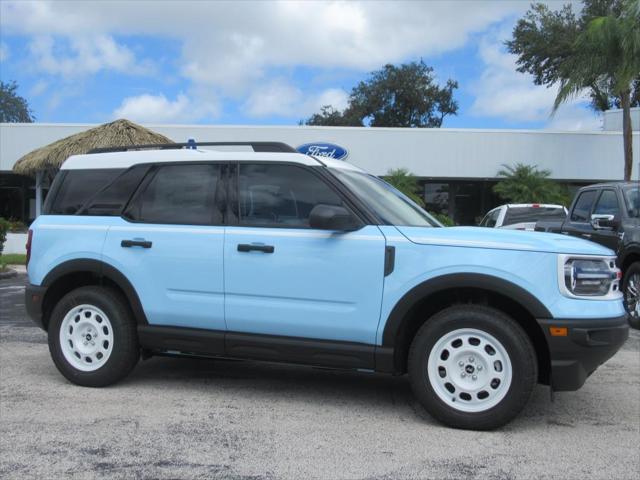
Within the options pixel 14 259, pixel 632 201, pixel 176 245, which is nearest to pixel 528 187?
pixel 632 201

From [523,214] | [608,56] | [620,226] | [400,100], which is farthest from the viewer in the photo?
[400,100]

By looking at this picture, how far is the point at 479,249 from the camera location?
4.17 metres

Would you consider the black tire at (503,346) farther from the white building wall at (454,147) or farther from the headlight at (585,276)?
the white building wall at (454,147)

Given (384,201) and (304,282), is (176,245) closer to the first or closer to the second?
(304,282)

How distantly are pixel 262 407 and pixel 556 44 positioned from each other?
3332 cm

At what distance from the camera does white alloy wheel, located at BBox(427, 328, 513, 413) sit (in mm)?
4125

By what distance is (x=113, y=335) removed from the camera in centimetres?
504

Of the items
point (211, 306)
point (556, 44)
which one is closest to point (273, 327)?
point (211, 306)

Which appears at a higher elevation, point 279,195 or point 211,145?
Result: point 211,145

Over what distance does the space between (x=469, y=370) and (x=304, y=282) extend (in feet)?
4.16

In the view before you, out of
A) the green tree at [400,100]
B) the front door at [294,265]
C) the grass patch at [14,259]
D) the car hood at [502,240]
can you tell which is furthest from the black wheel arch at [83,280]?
the green tree at [400,100]

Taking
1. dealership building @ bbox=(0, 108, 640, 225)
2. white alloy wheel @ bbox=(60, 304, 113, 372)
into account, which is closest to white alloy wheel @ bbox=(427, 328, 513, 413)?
white alloy wheel @ bbox=(60, 304, 113, 372)

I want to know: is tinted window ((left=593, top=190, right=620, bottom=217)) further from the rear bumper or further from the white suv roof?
the rear bumper

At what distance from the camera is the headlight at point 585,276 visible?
402 centimetres
